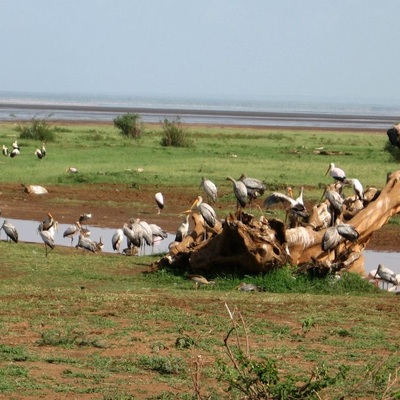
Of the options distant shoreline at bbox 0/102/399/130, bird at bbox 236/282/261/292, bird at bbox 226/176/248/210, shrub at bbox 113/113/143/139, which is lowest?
distant shoreline at bbox 0/102/399/130

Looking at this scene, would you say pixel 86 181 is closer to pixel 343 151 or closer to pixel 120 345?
pixel 343 151

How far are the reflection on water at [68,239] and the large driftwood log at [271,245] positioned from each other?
10.9ft

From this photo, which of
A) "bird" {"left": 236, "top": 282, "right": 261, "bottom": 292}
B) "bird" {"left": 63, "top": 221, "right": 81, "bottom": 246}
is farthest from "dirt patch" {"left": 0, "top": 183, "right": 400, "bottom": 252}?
"bird" {"left": 236, "top": 282, "right": 261, "bottom": 292}

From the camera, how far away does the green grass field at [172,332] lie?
21.7 ft

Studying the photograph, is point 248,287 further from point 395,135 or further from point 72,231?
point 72,231

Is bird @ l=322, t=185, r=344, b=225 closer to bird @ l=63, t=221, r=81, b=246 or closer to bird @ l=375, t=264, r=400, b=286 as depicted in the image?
bird @ l=375, t=264, r=400, b=286

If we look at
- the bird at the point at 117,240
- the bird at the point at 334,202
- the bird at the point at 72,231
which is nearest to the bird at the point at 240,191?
the bird at the point at 334,202

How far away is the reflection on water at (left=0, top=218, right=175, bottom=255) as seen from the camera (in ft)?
53.0

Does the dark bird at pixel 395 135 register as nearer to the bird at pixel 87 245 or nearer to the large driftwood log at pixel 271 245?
the large driftwood log at pixel 271 245

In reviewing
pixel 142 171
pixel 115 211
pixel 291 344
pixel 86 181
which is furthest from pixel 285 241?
pixel 142 171

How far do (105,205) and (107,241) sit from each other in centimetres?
389

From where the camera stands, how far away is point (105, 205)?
20.6 m

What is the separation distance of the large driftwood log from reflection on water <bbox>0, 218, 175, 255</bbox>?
3313 mm

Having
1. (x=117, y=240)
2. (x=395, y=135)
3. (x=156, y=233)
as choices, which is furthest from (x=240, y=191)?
(x=395, y=135)
